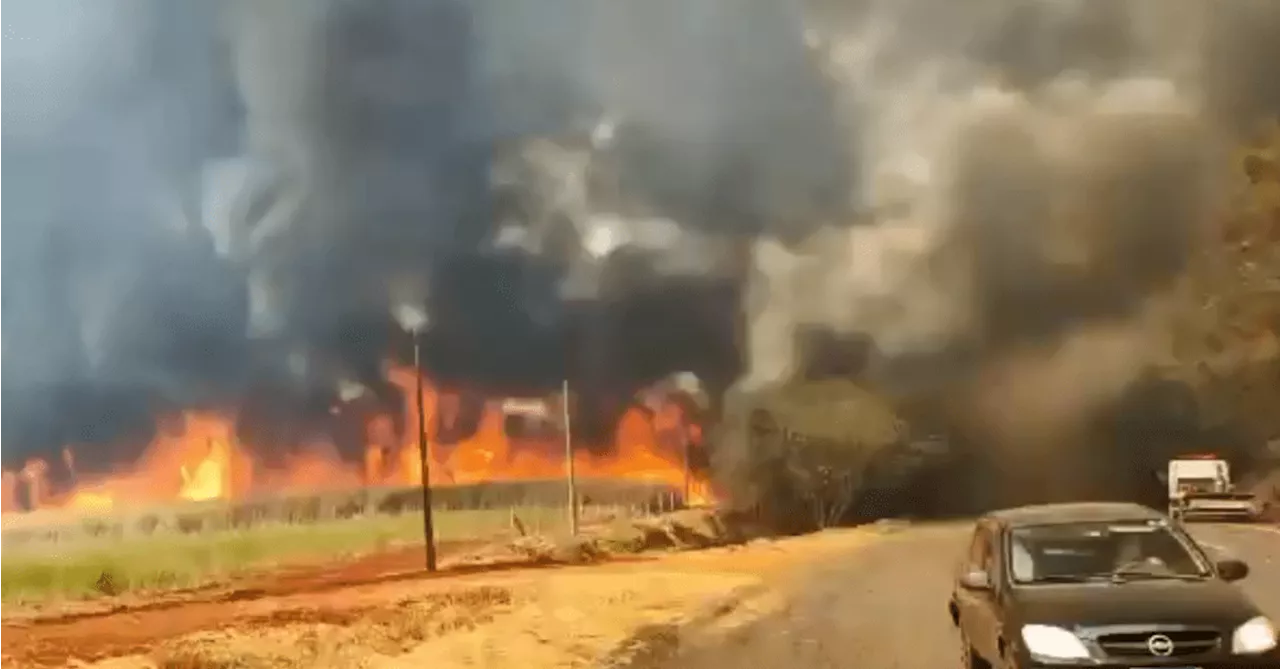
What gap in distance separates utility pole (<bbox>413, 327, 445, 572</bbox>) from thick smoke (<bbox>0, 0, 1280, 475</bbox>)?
0.49ft

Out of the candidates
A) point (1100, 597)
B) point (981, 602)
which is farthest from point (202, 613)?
point (1100, 597)

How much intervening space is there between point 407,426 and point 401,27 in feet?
7.85

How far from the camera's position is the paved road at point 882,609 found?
8344 mm

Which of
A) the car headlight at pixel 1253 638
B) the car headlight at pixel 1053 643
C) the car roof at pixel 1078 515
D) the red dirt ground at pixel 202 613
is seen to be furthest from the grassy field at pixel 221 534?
the car headlight at pixel 1253 638

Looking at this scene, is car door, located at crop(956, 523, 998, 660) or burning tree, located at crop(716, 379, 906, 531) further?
burning tree, located at crop(716, 379, 906, 531)

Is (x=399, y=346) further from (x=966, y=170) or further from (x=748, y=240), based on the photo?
(x=966, y=170)

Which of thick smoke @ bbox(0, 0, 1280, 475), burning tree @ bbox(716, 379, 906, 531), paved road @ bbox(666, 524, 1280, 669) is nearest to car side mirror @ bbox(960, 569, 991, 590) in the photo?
paved road @ bbox(666, 524, 1280, 669)

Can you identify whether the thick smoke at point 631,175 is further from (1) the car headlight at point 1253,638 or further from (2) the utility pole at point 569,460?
(1) the car headlight at point 1253,638

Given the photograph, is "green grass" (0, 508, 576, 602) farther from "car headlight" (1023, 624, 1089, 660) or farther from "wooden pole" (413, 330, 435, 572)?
"car headlight" (1023, 624, 1089, 660)

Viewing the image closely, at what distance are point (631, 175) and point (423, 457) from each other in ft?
6.90

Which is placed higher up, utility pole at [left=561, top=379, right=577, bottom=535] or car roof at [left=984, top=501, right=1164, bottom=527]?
utility pole at [left=561, top=379, right=577, bottom=535]

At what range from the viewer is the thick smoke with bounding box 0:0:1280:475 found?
8.99 metres

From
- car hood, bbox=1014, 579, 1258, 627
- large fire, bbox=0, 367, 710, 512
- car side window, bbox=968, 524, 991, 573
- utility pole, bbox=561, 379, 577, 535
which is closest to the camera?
car hood, bbox=1014, 579, 1258, 627

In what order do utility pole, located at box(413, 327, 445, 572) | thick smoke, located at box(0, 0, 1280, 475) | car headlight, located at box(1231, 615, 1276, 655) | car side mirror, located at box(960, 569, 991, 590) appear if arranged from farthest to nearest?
utility pole, located at box(413, 327, 445, 572)
thick smoke, located at box(0, 0, 1280, 475)
car side mirror, located at box(960, 569, 991, 590)
car headlight, located at box(1231, 615, 1276, 655)
